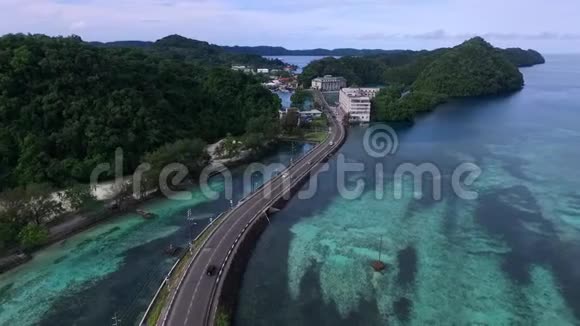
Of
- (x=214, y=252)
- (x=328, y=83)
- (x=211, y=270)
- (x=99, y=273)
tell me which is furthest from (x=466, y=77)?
(x=99, y=273)

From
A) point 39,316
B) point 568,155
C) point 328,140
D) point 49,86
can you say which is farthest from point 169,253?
point 568,155

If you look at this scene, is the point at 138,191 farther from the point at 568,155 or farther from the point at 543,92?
the point at 543,92

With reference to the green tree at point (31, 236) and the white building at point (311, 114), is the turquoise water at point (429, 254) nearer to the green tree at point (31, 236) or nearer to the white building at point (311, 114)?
the green tree at point (31, 236)

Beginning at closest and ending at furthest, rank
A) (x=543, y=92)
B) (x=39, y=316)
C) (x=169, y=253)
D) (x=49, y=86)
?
1. (x=39, y=316)
2. (x=169, y=253)
3. (x=49, y=86)
4. (x=543, y=92)

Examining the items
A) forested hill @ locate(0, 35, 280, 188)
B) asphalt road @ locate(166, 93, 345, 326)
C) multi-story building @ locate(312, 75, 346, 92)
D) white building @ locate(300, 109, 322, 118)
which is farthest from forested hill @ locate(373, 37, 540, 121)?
forested hill @ locate(0, 35, 280, 188)

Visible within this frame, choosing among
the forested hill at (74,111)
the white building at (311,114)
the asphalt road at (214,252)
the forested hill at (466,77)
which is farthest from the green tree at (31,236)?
the forested hill at (466,77)

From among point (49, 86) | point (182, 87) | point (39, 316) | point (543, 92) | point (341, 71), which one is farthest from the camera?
point (341, 71)

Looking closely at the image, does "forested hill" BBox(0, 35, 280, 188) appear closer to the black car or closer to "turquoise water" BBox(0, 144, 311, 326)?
"turquoise water" BBox(0, 144, 311, 326)

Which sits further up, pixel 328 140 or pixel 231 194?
pixel 328 140
